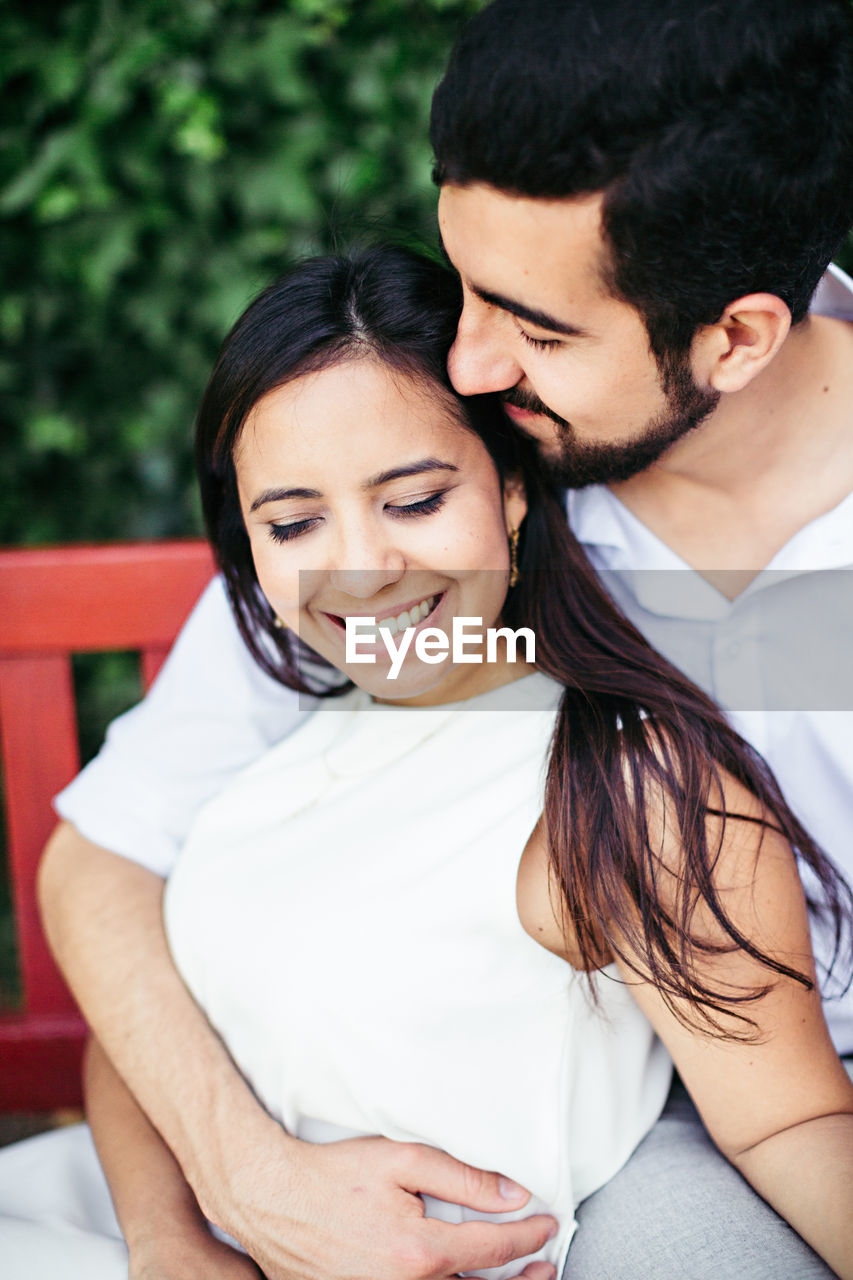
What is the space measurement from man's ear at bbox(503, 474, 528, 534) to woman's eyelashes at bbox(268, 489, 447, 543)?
176 millimetres

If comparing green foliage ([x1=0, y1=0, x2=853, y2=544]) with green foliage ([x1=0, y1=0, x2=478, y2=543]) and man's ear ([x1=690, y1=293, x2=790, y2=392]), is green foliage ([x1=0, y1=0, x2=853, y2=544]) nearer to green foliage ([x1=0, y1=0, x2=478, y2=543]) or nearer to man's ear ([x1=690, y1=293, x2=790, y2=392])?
green foliage ([x1=0, y1=0, x2=478, y2=543])

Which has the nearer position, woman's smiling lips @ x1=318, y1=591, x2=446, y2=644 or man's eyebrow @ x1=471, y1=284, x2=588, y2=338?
man's eyebrow @ x1=471, y1=284, x2=588, y2=338

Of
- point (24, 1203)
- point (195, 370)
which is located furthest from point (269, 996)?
point (195, 370)

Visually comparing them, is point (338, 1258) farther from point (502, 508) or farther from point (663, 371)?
point (663, 371)

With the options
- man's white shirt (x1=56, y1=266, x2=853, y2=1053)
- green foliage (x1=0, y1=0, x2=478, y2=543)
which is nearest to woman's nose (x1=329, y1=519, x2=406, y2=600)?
man's white shirt (x1=56, y1=266, x2=853, y2=1053)

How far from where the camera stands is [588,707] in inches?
66.0

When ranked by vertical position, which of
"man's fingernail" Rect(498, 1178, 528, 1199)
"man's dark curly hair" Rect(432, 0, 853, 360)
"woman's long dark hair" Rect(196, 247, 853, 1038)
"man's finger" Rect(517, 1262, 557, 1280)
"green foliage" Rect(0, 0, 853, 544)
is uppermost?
"green foliage" Rect(0, 0, 853, 544)

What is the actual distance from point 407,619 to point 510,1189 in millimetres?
895

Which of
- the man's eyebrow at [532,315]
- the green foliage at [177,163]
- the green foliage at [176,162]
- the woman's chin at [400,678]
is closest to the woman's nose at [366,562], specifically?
the woman's chin at [400,678]

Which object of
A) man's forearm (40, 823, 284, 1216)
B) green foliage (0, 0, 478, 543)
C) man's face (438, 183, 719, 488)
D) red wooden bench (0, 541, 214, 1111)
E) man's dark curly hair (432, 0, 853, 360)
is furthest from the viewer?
green foliage (0, 0, 478, 543)

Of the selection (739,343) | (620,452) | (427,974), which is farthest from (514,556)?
(427,974)

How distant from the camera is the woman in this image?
155 cm

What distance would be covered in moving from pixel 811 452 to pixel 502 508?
1.92 ft

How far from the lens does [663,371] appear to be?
1.67 m
